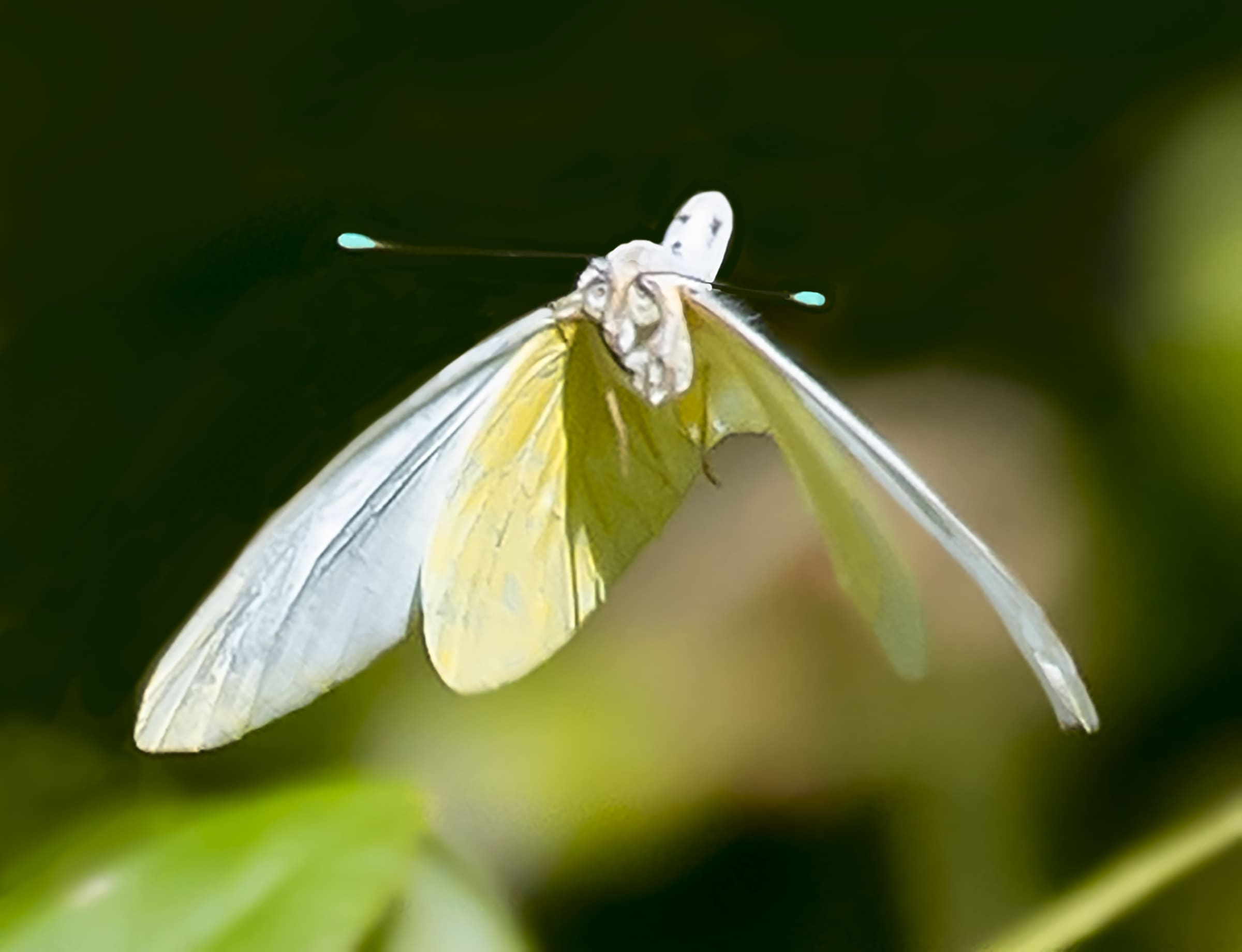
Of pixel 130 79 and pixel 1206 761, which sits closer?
pixel 1206 761

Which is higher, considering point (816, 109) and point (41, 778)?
point (816, 109)

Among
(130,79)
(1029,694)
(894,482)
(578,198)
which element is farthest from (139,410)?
(894,482)

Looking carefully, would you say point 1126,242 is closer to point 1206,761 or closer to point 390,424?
point 1206,761

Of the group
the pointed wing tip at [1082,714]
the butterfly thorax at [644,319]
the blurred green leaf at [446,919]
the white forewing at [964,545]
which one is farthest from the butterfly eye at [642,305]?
the blurred green leaf at [446,919]

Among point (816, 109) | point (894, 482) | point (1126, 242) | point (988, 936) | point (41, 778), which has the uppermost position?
point (816, 109)

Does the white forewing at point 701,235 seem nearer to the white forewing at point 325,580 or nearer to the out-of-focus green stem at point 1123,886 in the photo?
the white forewing at point 325,580

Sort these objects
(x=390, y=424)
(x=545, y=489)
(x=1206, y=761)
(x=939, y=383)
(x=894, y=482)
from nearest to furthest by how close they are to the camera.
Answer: (x=894, y=482), (x=390, y=424), (x=545, y=489), (x=1206, y=761), (x=939, y=383)

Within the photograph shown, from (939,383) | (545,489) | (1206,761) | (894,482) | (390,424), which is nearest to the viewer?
(894,482)
